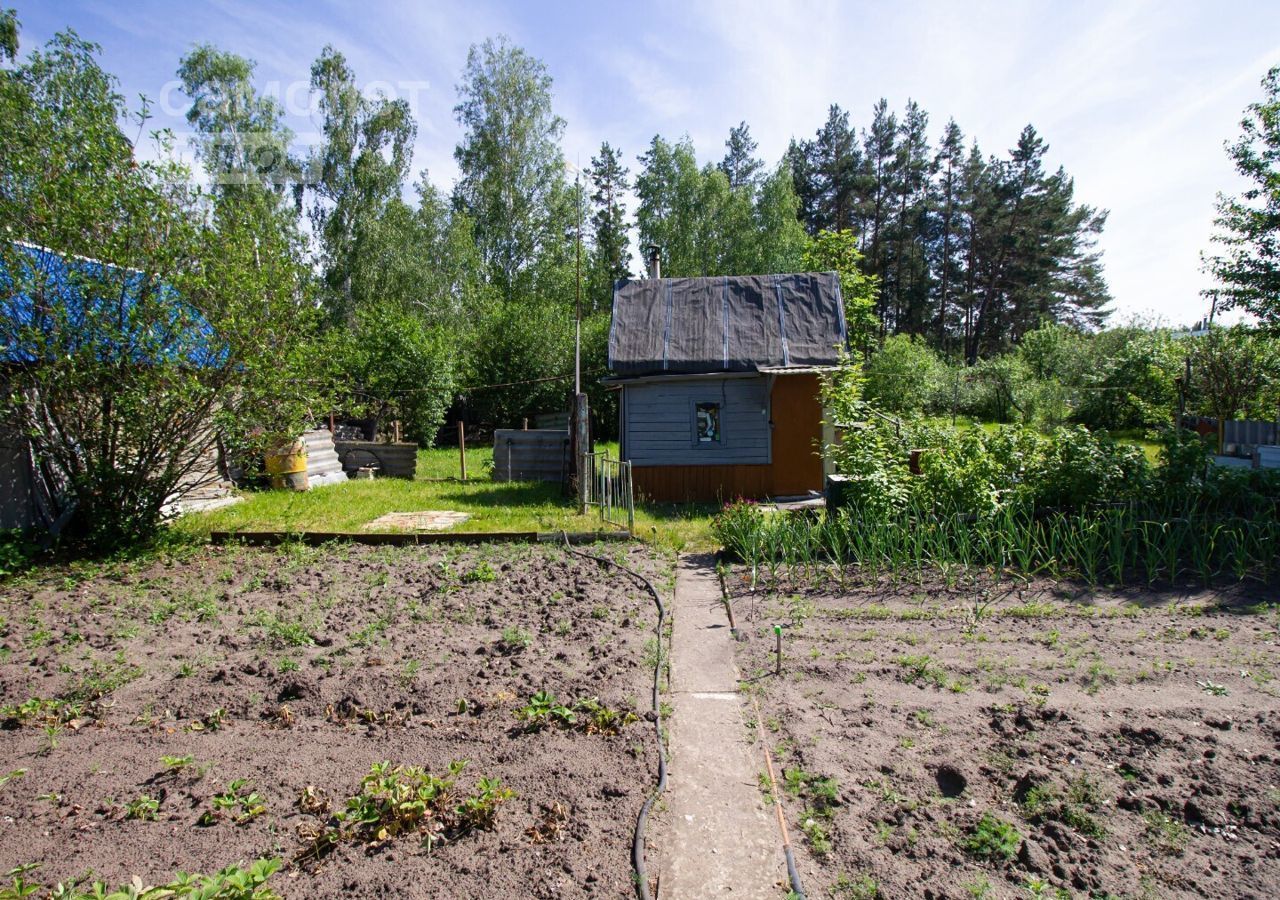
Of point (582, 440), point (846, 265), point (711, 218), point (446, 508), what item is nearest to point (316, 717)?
point (582, 440)

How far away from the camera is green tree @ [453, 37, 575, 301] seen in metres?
31.0

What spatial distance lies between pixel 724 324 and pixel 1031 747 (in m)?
10.6

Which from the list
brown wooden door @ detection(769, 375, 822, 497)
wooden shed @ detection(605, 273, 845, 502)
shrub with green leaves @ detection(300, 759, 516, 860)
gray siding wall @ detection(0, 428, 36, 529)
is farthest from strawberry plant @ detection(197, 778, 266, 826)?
brown wooden door @ detection(769, 375, 822, 497)

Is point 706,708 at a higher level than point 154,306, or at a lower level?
lower

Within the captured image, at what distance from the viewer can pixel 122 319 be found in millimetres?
7820

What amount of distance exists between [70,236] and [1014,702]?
9643 millimetres

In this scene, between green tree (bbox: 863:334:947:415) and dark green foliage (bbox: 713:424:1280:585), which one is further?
green tree (bbox: 863:334:947:415)

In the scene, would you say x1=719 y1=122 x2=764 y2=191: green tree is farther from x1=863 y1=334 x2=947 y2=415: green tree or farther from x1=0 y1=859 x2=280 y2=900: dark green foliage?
x1=0 y1=859 x2=280 y2=900: dark green foliage

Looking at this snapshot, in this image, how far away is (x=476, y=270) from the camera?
30875 millimetres

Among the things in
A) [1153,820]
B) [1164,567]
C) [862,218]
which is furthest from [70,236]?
[862,218]

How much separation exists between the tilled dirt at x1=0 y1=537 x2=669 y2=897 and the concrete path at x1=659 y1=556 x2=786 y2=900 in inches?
7.7

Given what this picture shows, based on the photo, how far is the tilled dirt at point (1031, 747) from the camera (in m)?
2.75

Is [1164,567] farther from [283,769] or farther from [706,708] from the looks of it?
[283,769]

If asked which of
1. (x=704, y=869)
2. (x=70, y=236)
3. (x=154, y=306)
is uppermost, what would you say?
(x=70, y=236)
